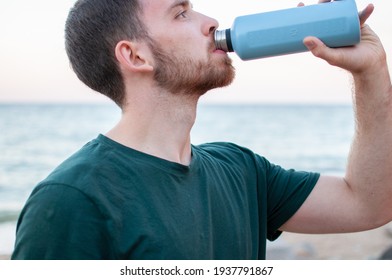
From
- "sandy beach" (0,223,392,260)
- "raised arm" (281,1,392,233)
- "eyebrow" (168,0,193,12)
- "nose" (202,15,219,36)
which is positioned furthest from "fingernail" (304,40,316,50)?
"sandy beach" (0,223,392,260)

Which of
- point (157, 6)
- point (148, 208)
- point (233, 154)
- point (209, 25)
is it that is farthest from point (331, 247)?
point (148, 208)

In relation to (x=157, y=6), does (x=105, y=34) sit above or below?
below

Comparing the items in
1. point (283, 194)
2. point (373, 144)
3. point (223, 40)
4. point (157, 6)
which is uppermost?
point (157, 6)

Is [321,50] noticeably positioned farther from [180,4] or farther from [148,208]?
[148,208]

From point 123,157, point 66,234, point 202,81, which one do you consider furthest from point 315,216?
point 66,234

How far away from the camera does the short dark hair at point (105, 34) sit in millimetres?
2219

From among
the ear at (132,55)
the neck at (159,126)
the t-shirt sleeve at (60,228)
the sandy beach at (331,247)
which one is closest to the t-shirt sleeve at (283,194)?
the neck at (159,126)

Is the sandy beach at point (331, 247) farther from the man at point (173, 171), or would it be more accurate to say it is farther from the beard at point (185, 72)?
the beard at point (185, 72)

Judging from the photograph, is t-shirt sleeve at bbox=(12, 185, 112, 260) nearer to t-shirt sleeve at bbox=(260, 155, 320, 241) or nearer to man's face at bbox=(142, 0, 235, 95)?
man's face at bbox=(142, 0, 235, 95)

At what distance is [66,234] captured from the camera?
167 centimetres

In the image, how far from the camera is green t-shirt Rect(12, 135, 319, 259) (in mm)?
1683

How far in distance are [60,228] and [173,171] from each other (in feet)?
1.60

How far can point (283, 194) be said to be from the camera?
233 cm
